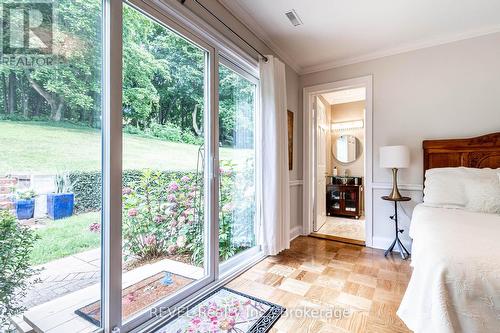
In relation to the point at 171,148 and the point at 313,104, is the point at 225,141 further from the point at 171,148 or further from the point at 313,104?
the point at 313,104

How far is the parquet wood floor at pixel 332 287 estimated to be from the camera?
158 cm

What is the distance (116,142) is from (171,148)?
1.56 feet

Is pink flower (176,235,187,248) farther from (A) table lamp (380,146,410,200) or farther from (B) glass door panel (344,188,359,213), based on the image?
(B) glass door panel (344,188,359,213)

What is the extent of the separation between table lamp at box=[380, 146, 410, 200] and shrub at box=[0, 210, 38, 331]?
3209 mm

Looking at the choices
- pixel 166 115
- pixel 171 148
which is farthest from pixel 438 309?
pixel 166 115

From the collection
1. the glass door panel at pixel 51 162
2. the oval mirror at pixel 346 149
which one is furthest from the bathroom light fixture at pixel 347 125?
the glass door panel at pixel 51 162

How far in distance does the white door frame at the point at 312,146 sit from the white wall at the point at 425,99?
6cm

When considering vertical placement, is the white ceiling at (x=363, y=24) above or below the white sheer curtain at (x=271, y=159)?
above

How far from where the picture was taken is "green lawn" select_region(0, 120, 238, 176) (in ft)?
3.44

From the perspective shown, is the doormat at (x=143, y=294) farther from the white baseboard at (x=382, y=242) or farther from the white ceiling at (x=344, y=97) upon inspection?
the white ceiling at (x=344, y=97)

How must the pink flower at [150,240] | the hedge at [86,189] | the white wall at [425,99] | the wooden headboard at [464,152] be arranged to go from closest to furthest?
the hedge at [86,189] < the pink flower at [150,240] < the wooden headboard at [464,152] < the white wall at [425,99]

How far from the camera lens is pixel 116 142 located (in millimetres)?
1388

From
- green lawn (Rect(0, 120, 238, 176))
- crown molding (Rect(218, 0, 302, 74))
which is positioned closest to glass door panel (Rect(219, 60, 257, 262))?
crown molding (Rect(218, 0, 302, 74))

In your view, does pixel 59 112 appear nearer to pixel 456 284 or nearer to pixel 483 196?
pixel 456 284
